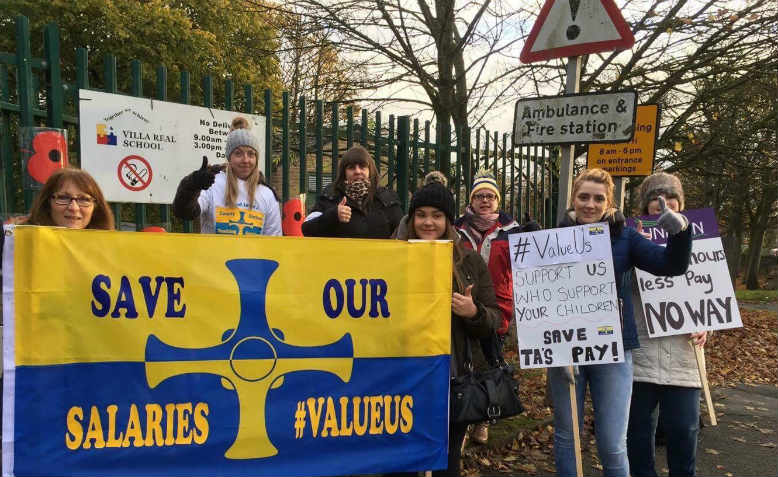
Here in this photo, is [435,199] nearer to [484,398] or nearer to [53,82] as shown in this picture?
[484,398]

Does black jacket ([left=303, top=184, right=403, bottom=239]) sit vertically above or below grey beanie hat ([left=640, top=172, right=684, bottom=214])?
below

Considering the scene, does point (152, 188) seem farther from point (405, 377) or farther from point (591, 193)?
point (591, 193)

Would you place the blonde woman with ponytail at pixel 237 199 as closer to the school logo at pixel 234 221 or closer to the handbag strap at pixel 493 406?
the school logo at pixel 234 221

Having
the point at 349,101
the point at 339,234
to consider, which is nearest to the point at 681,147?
the point at 349,101

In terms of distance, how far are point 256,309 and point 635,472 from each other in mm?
2407

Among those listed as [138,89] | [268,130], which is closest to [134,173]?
[138,89]

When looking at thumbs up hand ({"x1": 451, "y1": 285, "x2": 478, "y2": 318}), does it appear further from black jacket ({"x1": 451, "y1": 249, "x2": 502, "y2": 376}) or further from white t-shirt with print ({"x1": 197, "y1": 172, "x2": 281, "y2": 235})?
white t-shirt with print ({"x1": 197, "y1": 172, "x2": 281, "y2": 235})

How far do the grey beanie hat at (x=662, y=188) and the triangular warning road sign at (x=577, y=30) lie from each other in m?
0.91

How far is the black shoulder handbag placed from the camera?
2814mm

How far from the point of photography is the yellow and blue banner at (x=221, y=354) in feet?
7.88

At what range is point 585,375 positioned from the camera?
3.22 meters

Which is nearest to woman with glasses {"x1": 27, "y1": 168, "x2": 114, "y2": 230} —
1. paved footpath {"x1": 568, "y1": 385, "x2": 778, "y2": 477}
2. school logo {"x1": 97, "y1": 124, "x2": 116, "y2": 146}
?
school logo {"x1": 97, "y1": 124, "x2": 116, "y2": 146}

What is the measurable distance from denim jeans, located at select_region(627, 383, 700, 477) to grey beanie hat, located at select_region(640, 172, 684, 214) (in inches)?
48.9

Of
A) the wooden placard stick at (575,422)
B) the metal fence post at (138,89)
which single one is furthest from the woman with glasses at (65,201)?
the wooden placard stick at (575,422)
